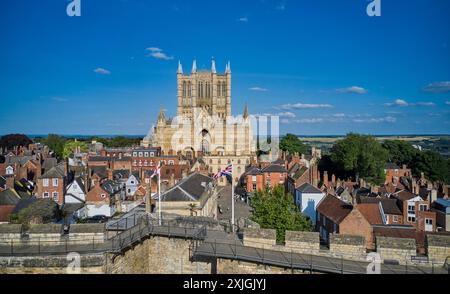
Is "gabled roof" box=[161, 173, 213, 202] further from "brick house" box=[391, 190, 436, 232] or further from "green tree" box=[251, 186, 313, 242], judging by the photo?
"brick house" box=[391, 190, 436, 232]

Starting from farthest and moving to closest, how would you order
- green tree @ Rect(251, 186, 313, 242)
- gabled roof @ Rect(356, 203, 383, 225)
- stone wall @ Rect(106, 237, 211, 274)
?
gabled roof @ Rect(356, 203, 383, 225) → green tree @ Rect(251, 186, 313, 242) → stone wall @ Rect(106, 237, 211, 274)

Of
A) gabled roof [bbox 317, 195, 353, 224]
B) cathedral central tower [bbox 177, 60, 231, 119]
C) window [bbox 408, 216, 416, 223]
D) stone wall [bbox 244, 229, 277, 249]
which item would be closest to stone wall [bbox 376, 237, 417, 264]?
stone wall [bbox 244, 229, 277, 249]

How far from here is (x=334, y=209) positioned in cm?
2834

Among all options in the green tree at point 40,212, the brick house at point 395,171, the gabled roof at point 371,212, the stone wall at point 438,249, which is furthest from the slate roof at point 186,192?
the brick house at point 395,171

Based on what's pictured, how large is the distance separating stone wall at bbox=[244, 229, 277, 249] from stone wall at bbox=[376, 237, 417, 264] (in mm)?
3844

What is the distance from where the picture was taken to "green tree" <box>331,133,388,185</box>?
60.7 metres

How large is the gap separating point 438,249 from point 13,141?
374 feet

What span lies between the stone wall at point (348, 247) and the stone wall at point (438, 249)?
222cm

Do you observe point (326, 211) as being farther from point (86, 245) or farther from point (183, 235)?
point (86, 245)

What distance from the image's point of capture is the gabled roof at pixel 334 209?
2570 centimetres

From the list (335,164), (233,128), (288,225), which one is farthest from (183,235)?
(233,128)

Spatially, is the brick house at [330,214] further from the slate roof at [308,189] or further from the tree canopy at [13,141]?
the tree canopy at [13,141]

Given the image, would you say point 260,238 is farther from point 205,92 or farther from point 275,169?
point 205,92
